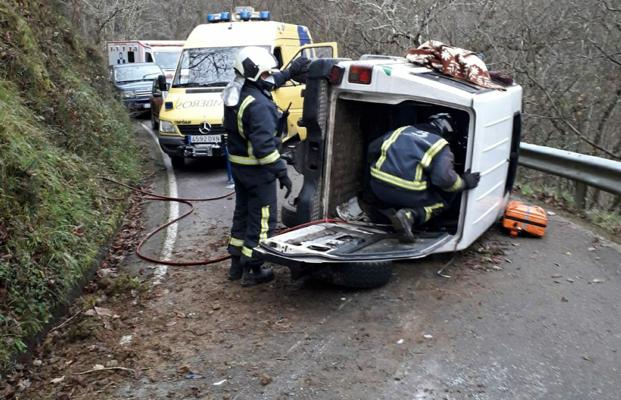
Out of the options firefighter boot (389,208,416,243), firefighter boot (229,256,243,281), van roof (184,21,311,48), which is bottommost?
firefighter boot (229,256,243,281)

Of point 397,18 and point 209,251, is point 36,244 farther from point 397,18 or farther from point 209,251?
point 397,18

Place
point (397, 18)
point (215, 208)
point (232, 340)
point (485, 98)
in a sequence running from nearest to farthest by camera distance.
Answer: point (232, 340)
point (485, 98)
point (215, 208)
point (397, 18)

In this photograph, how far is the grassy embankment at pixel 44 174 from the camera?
454 cm

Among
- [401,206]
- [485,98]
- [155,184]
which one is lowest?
[155,184]

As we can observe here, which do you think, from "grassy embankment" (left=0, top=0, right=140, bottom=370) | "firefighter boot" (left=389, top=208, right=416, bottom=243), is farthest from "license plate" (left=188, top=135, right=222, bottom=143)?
"firefighter boot" (left=389, top=208, right=416, bottom=243)

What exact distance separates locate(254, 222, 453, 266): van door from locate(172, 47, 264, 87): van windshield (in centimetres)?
598

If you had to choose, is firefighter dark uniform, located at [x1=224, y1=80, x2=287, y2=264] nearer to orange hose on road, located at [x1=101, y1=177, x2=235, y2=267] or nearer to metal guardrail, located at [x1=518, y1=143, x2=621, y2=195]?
orange hose on road, located at [x1=101, y1=177, x2=235, y2=267]

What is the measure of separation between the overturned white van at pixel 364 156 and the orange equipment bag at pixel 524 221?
0.14m

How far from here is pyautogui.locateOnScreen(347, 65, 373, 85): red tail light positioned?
5.00 m

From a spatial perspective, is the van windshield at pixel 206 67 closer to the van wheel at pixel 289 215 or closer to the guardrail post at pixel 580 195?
the van wheel at pixel 289 215

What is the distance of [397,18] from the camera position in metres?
14.2

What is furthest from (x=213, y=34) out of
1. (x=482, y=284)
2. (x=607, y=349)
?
(x=607, y=349)

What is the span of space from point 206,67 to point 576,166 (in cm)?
677

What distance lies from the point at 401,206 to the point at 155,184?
6004 mm
